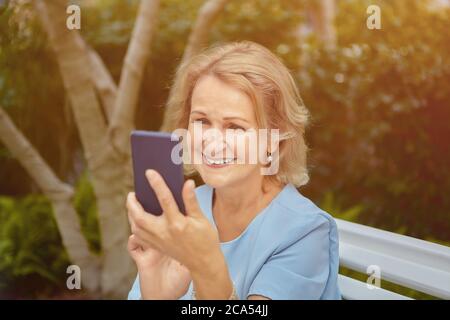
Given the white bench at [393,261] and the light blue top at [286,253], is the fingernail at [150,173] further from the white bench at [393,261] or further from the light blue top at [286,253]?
the white bench at [393,261]

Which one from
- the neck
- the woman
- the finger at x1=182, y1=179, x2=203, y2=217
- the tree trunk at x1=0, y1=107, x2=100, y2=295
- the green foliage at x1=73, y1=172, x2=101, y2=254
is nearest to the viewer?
the finger at x1=182, y1=179, x2=203, y2=217

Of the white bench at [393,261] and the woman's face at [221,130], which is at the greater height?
the woman's face at [221,130]

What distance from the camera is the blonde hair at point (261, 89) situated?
4.47ft

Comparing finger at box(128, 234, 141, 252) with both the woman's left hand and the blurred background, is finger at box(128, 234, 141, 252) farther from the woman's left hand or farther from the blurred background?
the blurred background

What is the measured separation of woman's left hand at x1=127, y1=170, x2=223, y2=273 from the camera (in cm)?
109

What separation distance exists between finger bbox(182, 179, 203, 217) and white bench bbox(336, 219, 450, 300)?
2.17ft

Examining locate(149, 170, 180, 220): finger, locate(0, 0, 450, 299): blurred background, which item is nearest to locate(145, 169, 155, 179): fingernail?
locate(149, 170, 180, 220): finger

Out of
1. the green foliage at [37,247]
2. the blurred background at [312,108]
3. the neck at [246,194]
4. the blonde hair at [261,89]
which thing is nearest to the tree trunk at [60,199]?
the blurred background at [312,108]

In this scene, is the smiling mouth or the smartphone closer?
the smartphone

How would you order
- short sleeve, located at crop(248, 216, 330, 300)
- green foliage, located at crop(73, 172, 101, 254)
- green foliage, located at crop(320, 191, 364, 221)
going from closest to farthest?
short sleeve, located at crop(248, 216, 330, 300), green foliage, located at crop(320, 191, 364, 221), green foliage, located at crop(73, 172, 101, 254)

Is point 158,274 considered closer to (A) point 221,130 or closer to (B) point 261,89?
(A) point 221,130

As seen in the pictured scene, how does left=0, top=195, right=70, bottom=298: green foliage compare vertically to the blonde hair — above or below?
below

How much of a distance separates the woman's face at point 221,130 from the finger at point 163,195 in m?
0.24

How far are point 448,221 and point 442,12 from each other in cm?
122
